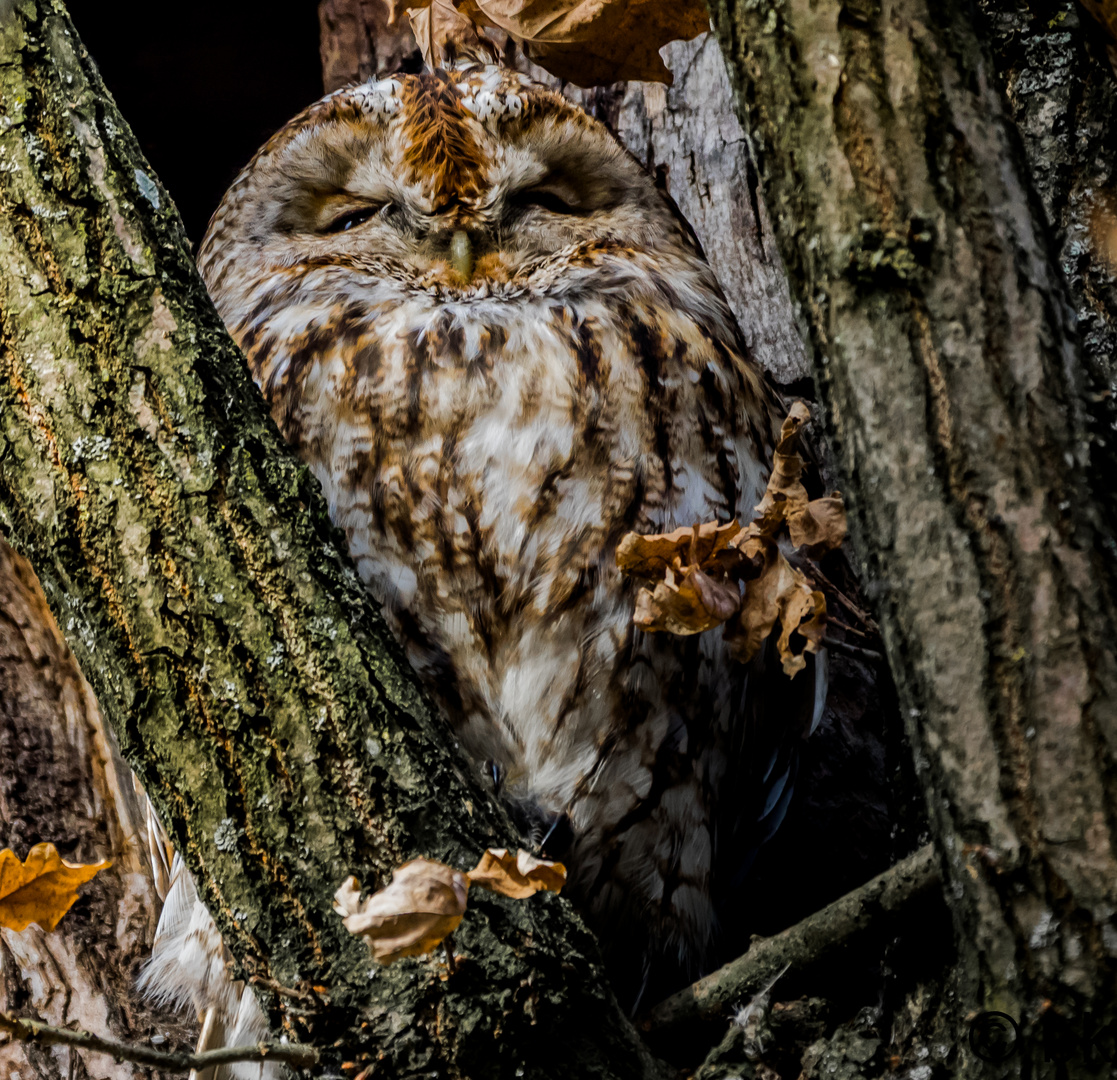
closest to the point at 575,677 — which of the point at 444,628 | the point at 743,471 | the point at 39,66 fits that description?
the point at 444,628

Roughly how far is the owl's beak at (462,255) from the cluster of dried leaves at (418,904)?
31.5 inches

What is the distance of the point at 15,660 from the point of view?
1.57 meters

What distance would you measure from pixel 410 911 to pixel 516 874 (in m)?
0.09

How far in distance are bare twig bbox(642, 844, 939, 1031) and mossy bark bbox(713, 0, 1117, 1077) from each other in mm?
206

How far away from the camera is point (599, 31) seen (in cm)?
121

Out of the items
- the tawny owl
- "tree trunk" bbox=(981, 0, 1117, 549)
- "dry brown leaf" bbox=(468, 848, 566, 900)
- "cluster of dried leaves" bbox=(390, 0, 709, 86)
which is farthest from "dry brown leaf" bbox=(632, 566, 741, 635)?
"cluster of dried leaves" bbox=(390, 0, 709, 86)

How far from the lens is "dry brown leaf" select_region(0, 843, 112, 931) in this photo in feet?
3.13

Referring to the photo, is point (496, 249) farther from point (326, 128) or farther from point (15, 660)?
point (15, 660)

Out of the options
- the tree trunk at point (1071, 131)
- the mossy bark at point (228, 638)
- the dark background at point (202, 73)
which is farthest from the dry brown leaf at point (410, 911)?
the dark background at point (202, 73)

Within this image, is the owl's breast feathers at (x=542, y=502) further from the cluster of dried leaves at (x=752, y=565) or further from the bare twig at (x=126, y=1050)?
the bare twig at (x=126, y=1050)

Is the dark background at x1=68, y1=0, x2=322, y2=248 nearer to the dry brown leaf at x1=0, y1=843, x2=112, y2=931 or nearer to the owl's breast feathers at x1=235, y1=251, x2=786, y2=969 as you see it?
the owl's breast feathers at x1=235, y1=251, x2=786, y2=969

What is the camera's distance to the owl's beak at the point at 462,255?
4.44 feet

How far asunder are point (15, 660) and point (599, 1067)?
1084 mm

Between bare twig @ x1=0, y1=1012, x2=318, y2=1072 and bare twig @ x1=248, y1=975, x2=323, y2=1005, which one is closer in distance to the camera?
bare twig @ x1=0, y1=1012, x2=318, y2=1072
